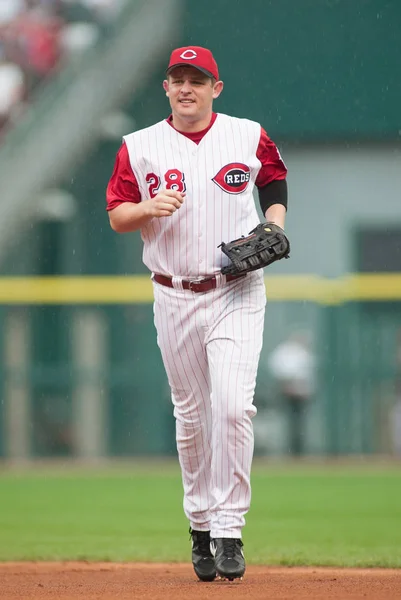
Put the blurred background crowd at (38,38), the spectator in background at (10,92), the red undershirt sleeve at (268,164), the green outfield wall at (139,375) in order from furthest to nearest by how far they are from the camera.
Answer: the blurred background crowd at (38,38), the spectator in background at (10,92), the green outfield wall at (139,375), the red undershirt sleeve at (268,164)

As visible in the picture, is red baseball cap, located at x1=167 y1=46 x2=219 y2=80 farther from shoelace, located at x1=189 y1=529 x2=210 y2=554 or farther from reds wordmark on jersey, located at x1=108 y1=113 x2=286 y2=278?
shoelace, located at x1=189 y1=529 x2=210 y2=554

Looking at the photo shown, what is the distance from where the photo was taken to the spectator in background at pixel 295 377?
1142cm

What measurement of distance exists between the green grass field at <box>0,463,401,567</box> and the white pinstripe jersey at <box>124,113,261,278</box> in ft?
4.94

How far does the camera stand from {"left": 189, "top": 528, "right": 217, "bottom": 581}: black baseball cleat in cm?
426

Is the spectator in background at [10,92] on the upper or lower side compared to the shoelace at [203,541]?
upper

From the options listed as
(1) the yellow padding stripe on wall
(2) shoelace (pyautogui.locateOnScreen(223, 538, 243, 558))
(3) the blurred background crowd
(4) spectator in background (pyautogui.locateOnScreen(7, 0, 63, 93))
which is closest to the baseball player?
(2) shoelace (pyautogui.locateOnScreen(223, 538, 243, 558))

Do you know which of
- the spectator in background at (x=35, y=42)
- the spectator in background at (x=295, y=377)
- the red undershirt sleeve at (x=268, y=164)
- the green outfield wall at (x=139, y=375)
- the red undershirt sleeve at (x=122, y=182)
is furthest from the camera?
the spectator in background at (x=35, y=42)

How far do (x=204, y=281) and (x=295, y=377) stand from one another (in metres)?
7.51

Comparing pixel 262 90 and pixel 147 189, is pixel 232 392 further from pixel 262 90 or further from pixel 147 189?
pixel 262 90

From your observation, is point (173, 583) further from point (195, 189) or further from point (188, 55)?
point (188, 55)

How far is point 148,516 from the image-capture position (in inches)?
284

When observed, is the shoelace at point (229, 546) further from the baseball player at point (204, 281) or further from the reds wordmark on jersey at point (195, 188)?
the reds wordmark on jersey at point (195, 188)

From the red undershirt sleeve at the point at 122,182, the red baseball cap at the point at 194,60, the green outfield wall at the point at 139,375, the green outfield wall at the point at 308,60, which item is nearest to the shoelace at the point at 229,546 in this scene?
the red undershirt sleeve at the point at 122,182

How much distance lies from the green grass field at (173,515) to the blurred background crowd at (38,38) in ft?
13.3
